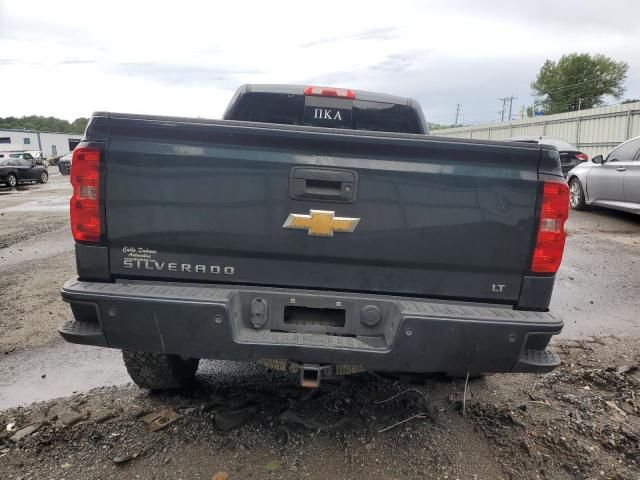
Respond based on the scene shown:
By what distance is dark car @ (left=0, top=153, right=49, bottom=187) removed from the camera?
844 inches

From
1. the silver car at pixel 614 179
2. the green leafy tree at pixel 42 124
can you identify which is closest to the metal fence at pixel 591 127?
the silver car at pixel 614 179

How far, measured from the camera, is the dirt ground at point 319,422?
2635 millimetres

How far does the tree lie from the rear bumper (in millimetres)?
67202

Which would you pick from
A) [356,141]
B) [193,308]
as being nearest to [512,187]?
[356,141]

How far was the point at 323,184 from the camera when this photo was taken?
7.97ft

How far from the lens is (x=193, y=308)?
92.7 inches

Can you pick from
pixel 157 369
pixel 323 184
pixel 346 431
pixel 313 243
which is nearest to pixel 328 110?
pixel 323 184

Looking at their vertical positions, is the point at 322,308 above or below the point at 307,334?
above

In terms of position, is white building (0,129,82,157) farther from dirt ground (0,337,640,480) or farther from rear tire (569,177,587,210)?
dirt ground (0,337,640,480)

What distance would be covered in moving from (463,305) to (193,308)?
52.3 inches

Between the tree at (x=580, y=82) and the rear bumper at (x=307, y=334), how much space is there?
220 feet

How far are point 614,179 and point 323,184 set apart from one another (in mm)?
9325

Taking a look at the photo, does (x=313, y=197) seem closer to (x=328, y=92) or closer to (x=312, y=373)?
(x=312, y=373)

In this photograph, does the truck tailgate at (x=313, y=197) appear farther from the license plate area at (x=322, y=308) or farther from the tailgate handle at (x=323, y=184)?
the license plate area at (x=322, y=308)
